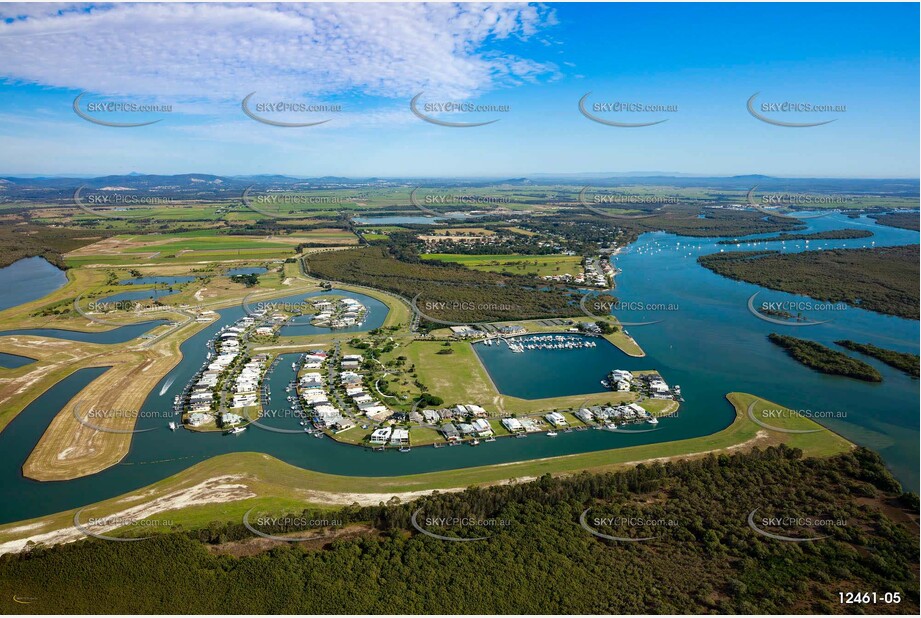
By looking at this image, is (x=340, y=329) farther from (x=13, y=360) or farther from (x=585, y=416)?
(x=585, y=416)

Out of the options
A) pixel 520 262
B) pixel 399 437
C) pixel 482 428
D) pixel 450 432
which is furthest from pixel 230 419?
pixel 520 262

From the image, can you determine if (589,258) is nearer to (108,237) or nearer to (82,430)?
(82,430)

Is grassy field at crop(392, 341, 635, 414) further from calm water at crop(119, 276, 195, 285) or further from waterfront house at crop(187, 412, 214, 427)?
calm water at crop(119, 276, 195, 285)

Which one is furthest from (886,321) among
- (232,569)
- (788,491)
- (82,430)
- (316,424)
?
(82,430)

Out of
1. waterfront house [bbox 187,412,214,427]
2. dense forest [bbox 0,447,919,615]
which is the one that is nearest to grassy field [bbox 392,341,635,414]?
dense forest [bbox 0,447,919,615]

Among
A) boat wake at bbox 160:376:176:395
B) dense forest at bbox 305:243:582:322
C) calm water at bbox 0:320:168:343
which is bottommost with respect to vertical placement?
boat wake at bbox 160:376:176:395

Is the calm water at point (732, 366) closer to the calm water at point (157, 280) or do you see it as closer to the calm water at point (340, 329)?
the calm water at point (340, 329)
